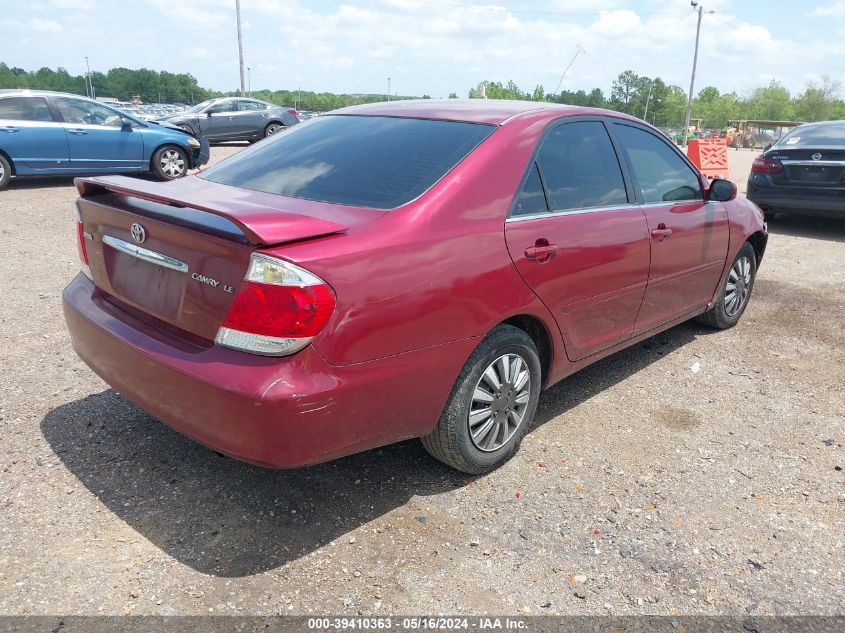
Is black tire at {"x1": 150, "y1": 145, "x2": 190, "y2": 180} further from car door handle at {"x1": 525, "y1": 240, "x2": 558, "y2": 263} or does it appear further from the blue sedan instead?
car door handle at {"x1": 525, "y1": 240, "x2": 558, "y2": 263}

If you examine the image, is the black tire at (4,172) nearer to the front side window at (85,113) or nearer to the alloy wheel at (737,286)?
→ the front side window at (85,113)

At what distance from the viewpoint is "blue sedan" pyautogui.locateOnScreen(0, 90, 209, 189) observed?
33.9ft

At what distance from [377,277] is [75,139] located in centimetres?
1020

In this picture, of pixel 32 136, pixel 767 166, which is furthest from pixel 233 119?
pixel 767 166

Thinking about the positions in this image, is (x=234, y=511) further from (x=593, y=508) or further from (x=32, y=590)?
(x=593, y=508)

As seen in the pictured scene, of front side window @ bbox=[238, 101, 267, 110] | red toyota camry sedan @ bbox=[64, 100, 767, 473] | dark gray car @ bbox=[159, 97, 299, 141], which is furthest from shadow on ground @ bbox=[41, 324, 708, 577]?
front side window @ bbox=[238, 101, 267, 110]

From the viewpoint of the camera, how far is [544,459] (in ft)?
11.2

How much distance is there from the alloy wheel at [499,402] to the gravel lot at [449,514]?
A: 0.70ft

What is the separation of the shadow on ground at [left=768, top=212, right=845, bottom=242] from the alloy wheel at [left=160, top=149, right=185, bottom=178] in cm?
982

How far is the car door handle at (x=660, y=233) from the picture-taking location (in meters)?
3.94

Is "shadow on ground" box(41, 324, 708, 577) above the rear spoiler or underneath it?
underneath

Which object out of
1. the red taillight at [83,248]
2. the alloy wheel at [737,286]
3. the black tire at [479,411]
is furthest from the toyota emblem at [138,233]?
the alloy wheel at [737,286]

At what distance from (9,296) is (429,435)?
4.29m

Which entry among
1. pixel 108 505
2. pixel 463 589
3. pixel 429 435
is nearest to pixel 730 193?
pixel 429 435
